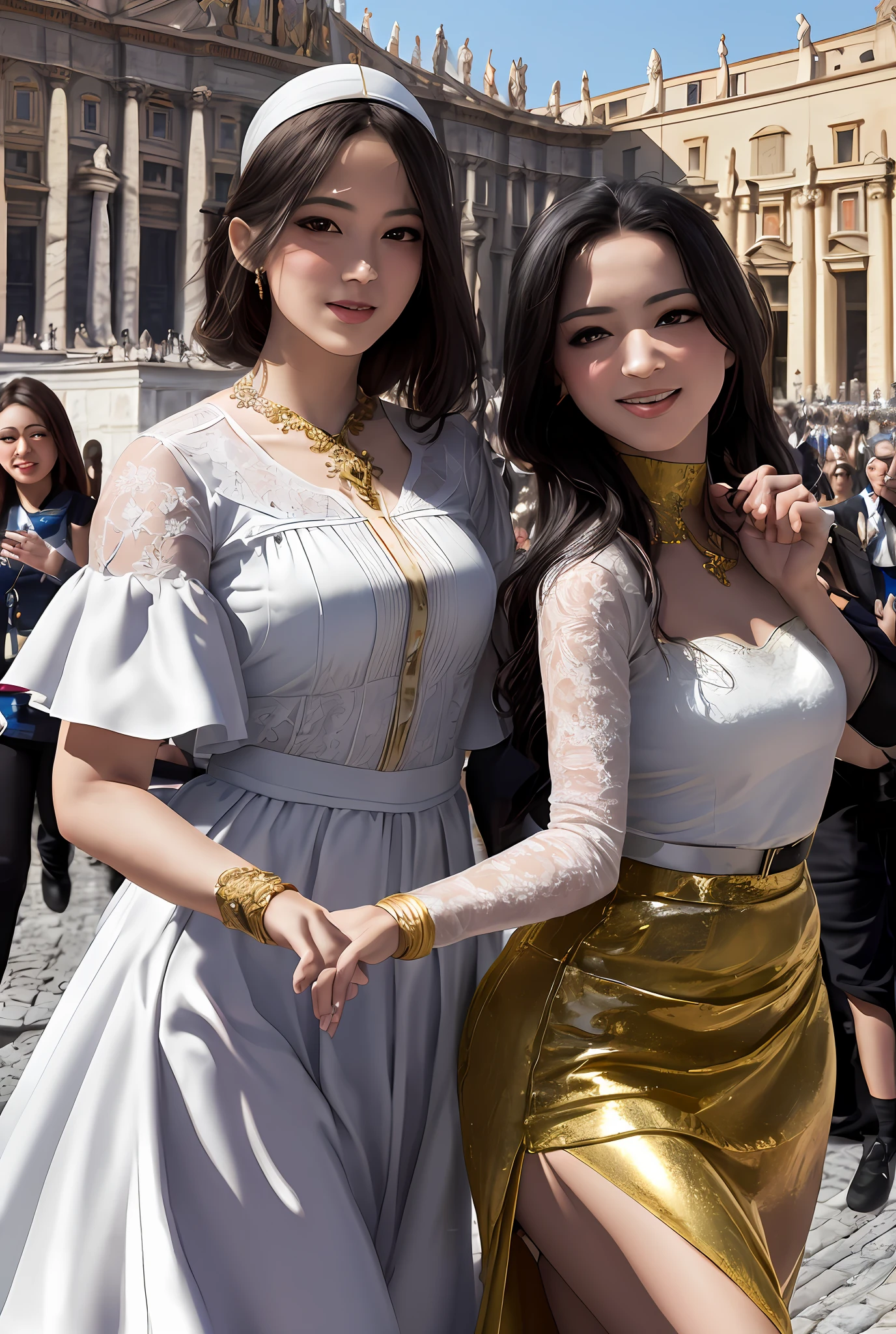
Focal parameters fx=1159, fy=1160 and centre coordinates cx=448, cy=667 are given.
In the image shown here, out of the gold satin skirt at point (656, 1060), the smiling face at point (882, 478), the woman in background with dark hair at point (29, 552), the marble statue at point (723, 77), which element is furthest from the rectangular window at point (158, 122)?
the gold satin skirt at point (656, 1060)

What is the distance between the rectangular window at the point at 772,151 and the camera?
5430mm

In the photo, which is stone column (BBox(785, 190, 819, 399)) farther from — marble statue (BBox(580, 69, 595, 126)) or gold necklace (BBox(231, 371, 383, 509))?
gold necklace (BBox(231, 371, 383, 509))

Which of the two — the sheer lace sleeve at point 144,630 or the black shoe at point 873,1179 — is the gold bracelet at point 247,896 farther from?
the black shoe at point 873,1179

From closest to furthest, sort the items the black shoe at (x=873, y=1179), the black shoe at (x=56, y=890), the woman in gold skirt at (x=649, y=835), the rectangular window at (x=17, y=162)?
the woman in gold skirt at (x=649, y=835)
the black shoe at (x=873, y=1179)
the black shoe at (x=56, y=890)
the rectangular window at (x=17, y=162)

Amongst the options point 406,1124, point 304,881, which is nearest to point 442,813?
point 304,881

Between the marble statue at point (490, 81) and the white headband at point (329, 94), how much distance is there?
164 inches

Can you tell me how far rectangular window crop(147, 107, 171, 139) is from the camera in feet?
15.4

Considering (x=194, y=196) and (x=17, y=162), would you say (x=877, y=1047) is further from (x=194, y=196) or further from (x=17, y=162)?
(x=17, y=162)

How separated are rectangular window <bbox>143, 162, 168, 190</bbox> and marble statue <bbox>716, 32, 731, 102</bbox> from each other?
252 cm

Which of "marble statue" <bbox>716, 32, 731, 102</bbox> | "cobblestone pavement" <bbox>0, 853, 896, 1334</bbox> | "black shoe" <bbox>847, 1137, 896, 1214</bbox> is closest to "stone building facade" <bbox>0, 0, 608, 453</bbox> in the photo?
"marble statue" <bbox>716, 32, 731, 102</bbox>

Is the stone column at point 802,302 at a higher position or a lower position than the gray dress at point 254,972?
higher

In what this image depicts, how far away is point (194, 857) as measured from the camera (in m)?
1.17

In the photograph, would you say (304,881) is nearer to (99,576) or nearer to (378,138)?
(99,576)

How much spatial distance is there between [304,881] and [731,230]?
5.15 meters
